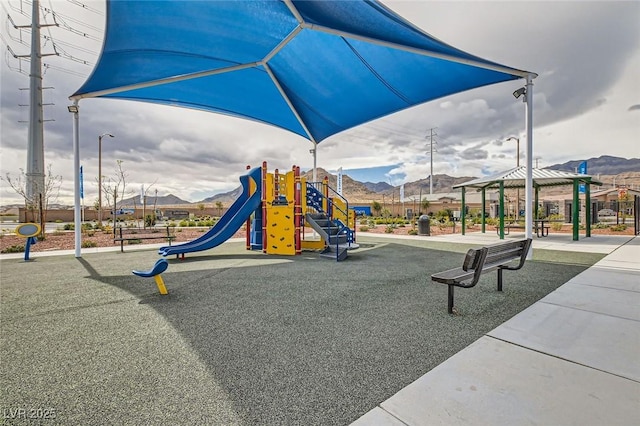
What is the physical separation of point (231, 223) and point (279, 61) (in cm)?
539

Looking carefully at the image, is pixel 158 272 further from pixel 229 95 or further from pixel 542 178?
pixel 542 178

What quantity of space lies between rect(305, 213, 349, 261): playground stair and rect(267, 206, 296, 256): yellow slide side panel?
2.10 feet

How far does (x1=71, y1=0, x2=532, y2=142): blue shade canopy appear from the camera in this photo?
6133 millimetres

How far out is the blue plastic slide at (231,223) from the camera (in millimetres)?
8562

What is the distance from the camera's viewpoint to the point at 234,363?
8.91 feet

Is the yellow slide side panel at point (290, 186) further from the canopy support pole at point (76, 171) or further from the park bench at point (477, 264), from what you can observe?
the canopy support pole at point (76, 171)

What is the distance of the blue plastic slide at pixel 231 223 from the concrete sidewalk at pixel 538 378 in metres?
7.58

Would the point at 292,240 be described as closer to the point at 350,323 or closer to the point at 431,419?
the point at 350,323

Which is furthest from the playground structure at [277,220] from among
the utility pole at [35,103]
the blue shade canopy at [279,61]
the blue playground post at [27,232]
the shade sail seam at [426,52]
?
the utility pole at [35,103]

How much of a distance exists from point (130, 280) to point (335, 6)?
6718 millimetres

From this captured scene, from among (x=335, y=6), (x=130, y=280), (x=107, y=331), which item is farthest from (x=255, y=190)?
(x=107, y=331)

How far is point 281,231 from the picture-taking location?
984 cm

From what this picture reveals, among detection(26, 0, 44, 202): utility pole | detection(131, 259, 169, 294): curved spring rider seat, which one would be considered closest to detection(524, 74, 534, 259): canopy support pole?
detection(131, 259, 169, 294): curved spring rider seat

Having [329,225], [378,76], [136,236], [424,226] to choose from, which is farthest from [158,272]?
[424,226]
